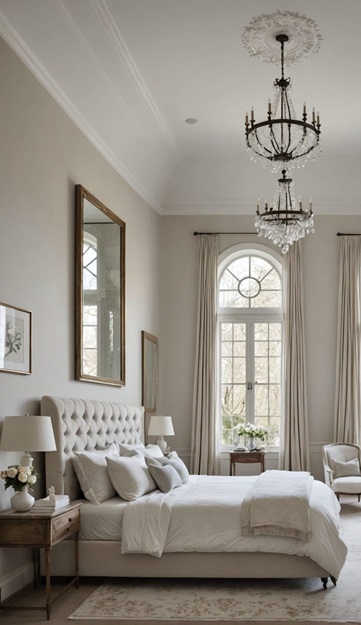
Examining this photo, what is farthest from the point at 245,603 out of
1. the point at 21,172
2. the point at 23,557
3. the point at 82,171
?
the point at 82,171

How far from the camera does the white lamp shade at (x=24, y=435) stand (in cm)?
526

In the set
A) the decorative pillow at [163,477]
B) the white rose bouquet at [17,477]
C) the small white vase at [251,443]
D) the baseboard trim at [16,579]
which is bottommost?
the baseboard trim at [16,579]

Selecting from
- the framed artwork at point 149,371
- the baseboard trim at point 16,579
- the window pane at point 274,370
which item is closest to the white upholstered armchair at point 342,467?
the window pane at point 274,370

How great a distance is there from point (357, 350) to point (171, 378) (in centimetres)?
269

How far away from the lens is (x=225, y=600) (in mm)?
5648

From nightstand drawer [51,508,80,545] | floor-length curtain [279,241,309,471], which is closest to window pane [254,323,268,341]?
floor-length curtain [279,241,309,471]

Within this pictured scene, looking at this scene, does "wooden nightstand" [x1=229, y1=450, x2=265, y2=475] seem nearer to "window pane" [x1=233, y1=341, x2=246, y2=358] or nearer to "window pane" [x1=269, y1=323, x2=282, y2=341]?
"window pane" [x1=233, y1=341, x2=246, y2=358]

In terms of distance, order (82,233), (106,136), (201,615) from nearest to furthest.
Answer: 1. (201,615)
2. (82,233)
3. (106,136)

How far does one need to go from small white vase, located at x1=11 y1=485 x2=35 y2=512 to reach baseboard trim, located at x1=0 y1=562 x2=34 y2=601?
0.56 m

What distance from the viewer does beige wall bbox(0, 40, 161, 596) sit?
581 cm

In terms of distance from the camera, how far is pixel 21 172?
6.13 metres

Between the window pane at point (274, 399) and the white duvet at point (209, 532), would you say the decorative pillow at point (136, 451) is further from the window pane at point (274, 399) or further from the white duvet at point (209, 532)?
the window pane at point (274, 399)

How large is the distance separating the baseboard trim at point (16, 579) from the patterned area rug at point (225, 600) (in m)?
0.54

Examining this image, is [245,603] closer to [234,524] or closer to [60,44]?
[234,524]
